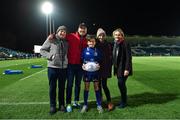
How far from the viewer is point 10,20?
70.9 m

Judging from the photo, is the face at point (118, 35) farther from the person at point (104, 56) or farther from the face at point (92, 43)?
the face at point (92, 43)

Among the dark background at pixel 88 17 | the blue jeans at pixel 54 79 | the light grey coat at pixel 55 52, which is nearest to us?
the light grey coat at pixel 55 52

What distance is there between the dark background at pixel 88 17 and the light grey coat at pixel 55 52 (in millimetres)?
61492

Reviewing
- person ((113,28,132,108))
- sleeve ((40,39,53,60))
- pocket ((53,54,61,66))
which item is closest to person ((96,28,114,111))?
person ((113,28,132,108))

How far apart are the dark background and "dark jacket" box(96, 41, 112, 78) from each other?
201 ft

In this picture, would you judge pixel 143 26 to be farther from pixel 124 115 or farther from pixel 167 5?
pixel 124 115

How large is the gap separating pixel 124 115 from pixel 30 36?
6689 centimetres

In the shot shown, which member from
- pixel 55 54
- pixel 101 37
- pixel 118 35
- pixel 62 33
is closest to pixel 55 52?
pixel 55 54

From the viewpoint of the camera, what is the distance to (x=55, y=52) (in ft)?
28.0

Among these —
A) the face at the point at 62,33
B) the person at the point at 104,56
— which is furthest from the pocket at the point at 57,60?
the person at the point at 104,56

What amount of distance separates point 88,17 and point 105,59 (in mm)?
73806

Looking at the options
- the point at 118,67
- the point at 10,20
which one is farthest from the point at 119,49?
the point at 10,20

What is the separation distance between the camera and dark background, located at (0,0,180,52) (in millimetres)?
71188

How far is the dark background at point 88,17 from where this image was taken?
71188 mm
